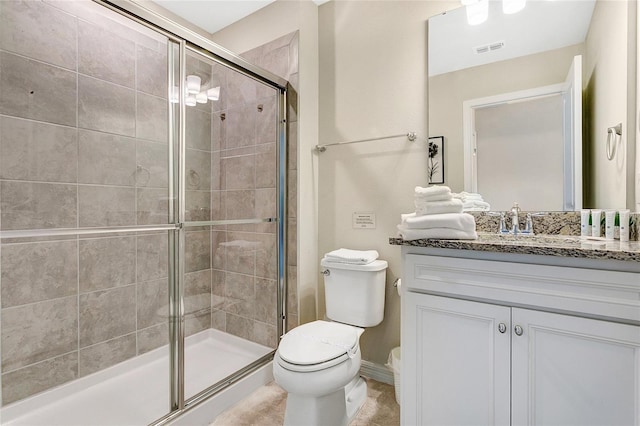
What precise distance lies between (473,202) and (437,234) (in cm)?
56

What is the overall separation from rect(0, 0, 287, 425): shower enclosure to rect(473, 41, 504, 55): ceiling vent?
1.16 metres

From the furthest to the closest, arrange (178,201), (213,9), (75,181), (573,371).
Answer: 1. (213,9)
2. (75,181)
3. (178,201)
4. (573,371)

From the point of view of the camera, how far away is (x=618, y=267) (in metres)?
0.93

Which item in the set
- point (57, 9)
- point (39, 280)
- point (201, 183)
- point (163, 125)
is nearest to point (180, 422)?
point (39, 280)

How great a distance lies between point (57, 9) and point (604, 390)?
279 centimetres

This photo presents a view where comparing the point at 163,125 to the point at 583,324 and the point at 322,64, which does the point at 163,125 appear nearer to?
the point at 322,64

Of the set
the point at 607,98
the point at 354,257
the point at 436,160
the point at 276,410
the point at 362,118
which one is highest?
the point at 362,118

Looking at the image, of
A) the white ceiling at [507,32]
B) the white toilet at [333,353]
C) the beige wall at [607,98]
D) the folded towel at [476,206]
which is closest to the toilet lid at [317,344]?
the white toilet at [333,353]

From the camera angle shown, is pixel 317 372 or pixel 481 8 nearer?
pixel 317 372

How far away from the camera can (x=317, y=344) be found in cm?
144

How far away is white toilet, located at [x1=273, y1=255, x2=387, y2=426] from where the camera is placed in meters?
1.31

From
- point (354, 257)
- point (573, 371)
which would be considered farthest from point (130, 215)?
A: point (573, 371)

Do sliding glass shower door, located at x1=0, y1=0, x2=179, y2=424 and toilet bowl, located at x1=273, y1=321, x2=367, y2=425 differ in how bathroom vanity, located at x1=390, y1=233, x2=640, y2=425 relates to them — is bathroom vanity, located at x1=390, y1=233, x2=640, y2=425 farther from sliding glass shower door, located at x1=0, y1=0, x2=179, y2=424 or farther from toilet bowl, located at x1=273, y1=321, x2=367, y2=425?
sliding glass shower door, located at x1=0, y1=0, x2=179, y2=424

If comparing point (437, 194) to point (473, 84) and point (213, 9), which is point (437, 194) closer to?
point (473, 84)
